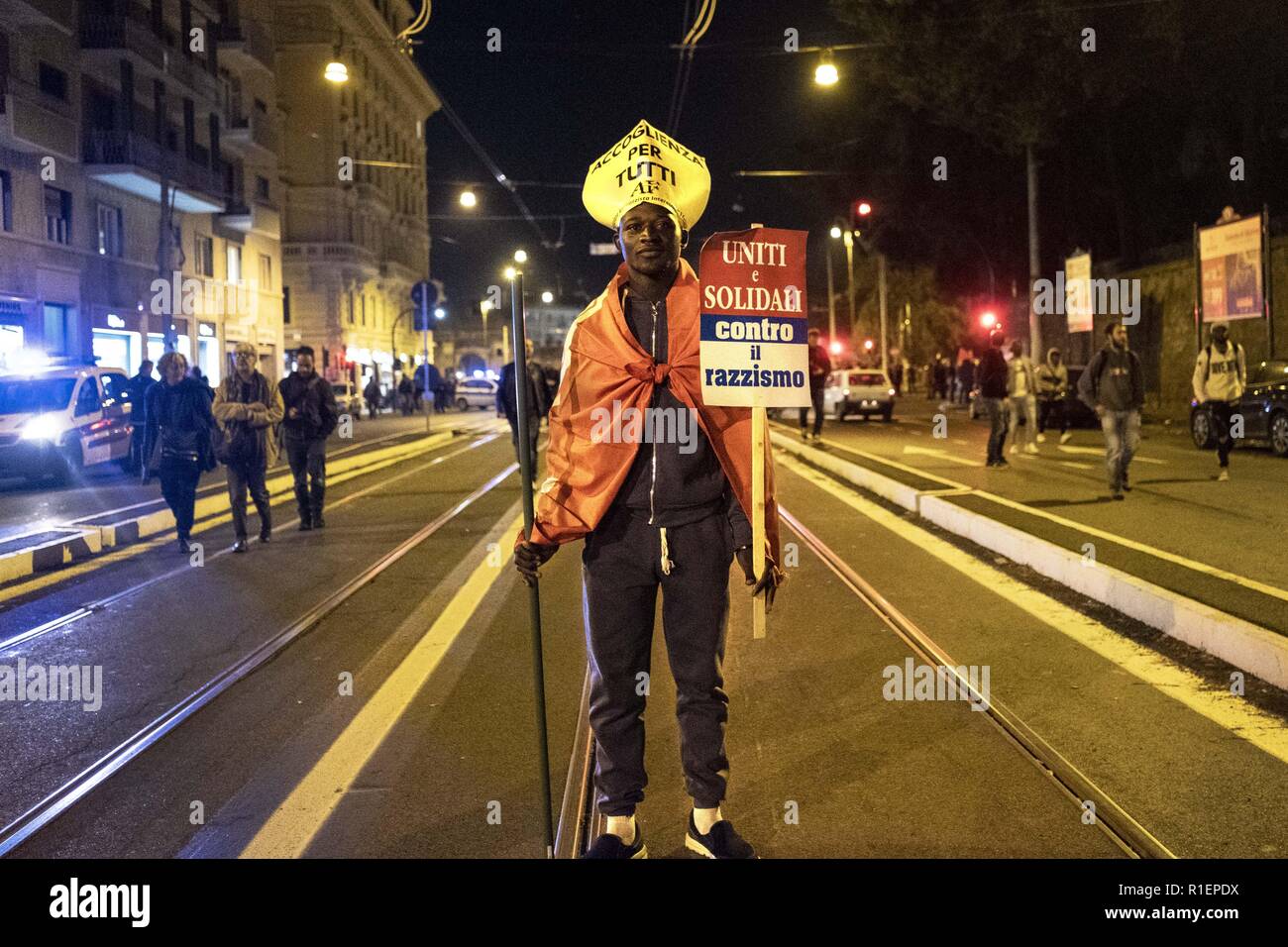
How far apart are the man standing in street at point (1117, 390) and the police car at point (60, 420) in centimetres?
1546

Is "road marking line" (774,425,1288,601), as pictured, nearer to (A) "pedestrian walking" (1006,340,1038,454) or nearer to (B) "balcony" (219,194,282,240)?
(A) "pedestrian walking" (1006,340,1038,454)

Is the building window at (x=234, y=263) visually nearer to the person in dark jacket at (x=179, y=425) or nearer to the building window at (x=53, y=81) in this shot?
the building window at (x=53, y=81)

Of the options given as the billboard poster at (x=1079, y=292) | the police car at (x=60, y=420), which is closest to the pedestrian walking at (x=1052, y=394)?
the billboard poster at (x=1079, y=292)

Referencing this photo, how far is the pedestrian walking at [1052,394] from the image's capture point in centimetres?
2344

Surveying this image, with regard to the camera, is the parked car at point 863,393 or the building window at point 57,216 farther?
the parked car at point 863,393

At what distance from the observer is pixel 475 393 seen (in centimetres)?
5859

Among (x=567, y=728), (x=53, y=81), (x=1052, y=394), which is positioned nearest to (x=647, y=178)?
(x=567, y=728)

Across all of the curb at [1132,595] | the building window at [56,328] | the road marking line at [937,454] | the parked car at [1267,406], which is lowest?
the curb at [1132,595]

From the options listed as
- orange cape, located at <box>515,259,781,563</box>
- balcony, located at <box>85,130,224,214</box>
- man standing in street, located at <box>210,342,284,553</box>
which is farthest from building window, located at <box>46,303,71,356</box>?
orange cape, located at <box>515,259,781,563</box>

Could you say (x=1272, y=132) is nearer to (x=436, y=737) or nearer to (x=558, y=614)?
(x=558, y=614)
